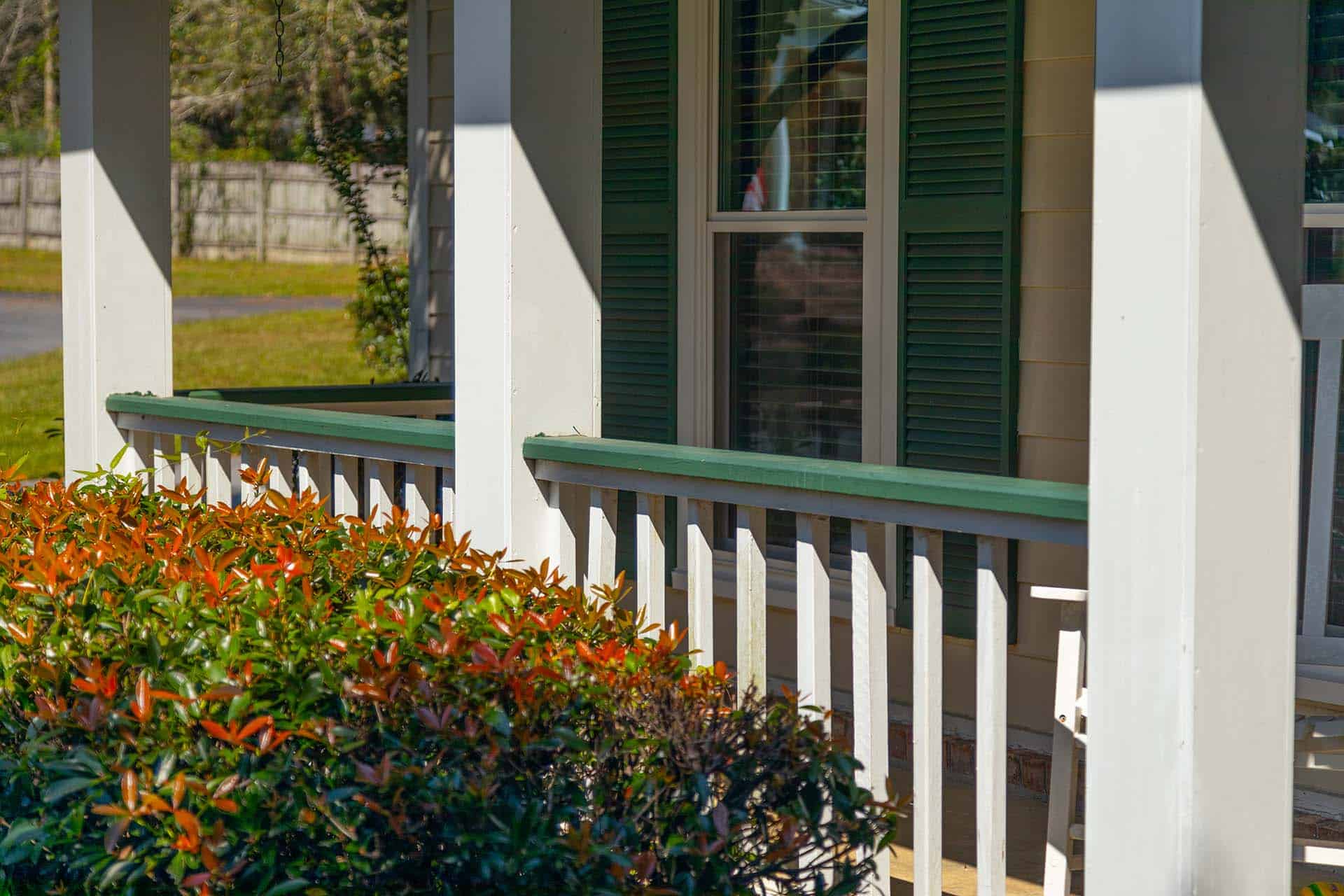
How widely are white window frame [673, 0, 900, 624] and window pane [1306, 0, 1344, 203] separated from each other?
3.85 feet

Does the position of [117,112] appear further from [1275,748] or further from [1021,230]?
[1275,748]

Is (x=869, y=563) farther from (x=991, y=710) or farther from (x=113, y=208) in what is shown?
(x=113, y=208)

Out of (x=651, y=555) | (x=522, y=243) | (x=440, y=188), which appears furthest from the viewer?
(x=440, y=188)

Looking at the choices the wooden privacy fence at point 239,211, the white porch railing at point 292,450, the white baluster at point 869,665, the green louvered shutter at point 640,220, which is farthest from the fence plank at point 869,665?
the wooden privacy fence at point 239,211

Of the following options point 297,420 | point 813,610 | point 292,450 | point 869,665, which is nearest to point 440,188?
point 292,450

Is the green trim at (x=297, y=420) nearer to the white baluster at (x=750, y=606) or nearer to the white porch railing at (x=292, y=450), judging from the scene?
the white porch railing at (x=292, y=450)

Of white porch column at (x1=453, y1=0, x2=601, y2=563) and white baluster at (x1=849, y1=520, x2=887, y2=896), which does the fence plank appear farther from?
white porch column at (x1=453, y1=0, x2=601, y2=563)

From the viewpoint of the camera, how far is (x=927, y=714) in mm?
2838

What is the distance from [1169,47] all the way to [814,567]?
44.9 inches

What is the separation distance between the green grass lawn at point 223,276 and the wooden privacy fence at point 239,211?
15cm

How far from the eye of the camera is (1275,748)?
247 centimetres

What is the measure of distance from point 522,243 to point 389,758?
1.46m

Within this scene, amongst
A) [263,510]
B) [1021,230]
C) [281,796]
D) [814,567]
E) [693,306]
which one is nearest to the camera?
[281,796]

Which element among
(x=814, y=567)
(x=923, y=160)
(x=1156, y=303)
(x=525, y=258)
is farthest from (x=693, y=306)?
(x=1156, y=303)
